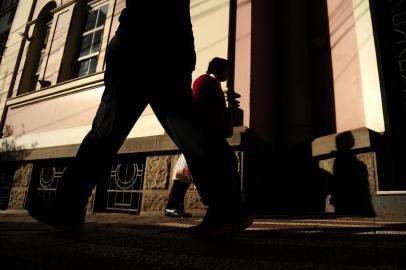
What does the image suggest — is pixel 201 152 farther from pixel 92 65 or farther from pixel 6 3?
pixel 6 3

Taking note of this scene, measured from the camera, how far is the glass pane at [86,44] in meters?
7.68

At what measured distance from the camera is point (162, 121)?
1823mm

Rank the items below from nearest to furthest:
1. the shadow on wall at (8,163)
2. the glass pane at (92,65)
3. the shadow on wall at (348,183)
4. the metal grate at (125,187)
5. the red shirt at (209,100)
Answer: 1. the red shirt at (209,100)
2. the shadow on wall at (348,183)
3. the metal grate at (125,187)
4. the shadow on wall at (8,163)
5. the glass pane at (92,65)

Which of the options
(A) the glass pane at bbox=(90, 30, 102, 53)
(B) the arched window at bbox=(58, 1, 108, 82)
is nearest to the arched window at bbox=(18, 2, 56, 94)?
(B) the arched window at bbox=(58, 1, 108, 82)

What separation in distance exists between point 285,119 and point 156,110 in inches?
152

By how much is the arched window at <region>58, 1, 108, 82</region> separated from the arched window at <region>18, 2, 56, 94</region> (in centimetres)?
113

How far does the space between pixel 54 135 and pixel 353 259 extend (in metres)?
6.46

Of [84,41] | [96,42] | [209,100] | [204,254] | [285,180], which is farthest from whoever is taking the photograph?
[84,41]

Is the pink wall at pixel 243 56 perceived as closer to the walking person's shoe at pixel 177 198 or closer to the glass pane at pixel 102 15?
the walking person's shoe at pixel 177 198

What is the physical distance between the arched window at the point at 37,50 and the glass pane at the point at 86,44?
129 cm

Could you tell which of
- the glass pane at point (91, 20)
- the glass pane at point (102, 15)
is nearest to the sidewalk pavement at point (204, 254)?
the glass pane at point (102, 15)

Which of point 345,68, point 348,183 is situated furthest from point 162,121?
point 345,68

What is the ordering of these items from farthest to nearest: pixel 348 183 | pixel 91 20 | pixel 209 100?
1. pixel 91 20
2. pixel 348 183
3. pixel 209 100

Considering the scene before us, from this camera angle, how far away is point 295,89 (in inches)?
210
